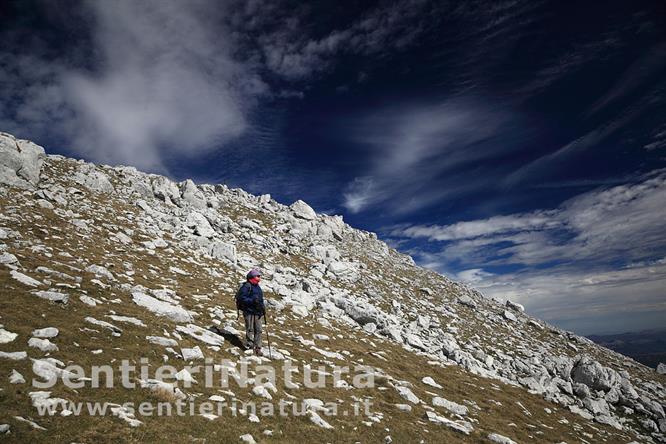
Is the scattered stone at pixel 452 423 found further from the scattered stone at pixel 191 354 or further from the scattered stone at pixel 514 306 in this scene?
the scattered stone at pixel 514 306

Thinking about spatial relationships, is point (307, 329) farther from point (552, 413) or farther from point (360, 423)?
point (552, 413)

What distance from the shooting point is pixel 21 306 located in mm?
12016

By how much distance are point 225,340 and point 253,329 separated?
1.57m

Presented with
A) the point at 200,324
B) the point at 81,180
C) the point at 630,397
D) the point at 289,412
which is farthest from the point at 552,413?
the point at 81,180

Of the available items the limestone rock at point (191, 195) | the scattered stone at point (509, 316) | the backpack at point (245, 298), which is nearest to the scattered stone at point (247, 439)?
the backpack at point (245, 298)

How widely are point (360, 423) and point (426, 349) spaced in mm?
24776

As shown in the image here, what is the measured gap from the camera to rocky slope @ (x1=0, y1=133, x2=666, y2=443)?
368 inches

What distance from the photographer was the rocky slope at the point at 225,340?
9352 millimetres

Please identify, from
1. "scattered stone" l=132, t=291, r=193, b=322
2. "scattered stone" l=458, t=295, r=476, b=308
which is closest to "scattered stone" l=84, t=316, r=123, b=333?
"scattered stone" l=132, t=291, r=193, b=322

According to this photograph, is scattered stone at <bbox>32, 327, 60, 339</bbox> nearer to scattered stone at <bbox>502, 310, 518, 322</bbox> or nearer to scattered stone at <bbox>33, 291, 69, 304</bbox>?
scattered stone at <bbox>33, 291, 69, 304</bbox>

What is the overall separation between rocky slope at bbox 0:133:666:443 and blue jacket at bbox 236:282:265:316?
2.05m

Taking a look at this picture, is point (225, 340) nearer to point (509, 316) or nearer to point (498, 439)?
point (498, 439)

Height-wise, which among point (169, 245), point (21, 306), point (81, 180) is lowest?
point (21, 306)

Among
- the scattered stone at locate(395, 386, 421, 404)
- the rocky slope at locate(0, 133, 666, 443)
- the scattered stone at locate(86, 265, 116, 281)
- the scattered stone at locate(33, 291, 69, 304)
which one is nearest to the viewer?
the rocky slope at locate(0, 133, 666, 443)
